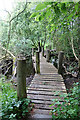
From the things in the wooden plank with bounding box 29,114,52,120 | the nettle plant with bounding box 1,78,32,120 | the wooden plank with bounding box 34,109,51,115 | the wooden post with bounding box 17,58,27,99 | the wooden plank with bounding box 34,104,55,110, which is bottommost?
the wooden plank with bounding box 29,114,52,120

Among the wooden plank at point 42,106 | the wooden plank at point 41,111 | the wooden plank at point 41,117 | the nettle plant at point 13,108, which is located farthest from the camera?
the wooden plank at point 42,106

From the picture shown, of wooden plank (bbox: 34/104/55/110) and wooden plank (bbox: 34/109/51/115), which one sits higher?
wooden plank (bbox: 34/104/55/110)

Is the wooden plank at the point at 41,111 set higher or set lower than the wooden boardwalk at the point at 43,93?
lower

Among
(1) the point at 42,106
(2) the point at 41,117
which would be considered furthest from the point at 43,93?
(2) the point at 41,117

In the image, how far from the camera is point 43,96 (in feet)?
9.43

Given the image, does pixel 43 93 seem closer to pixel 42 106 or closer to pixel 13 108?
pixel 42 106

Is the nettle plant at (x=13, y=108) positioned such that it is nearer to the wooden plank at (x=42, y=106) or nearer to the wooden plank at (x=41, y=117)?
the wooden plank at (x=41, y=117)

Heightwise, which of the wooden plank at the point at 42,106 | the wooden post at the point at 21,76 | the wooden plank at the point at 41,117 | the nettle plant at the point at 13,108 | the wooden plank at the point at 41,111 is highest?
the wooden post at the point at 21,76

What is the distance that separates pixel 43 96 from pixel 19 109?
96 centimetres

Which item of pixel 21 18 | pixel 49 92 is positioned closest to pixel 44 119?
pixel 49 92

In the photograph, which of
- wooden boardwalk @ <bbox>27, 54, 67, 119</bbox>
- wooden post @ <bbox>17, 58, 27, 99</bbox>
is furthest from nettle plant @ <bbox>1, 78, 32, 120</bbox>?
wooden boardwalk @ <bbox>27, 54, 67, 119</bbox>

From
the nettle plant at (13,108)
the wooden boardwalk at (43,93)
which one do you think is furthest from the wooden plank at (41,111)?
the nettle plant at (13,108)

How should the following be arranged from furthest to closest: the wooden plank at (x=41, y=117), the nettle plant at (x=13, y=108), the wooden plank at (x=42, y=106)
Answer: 1. the wooden plank at (x=42, y=106)
2. the wooden plank at (x=41, y=117)
3. the nettle plant at (x=13, y=108)

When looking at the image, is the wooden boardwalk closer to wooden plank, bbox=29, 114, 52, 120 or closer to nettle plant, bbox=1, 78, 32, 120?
wooden plank, bbox=29, 114, 52, 120
